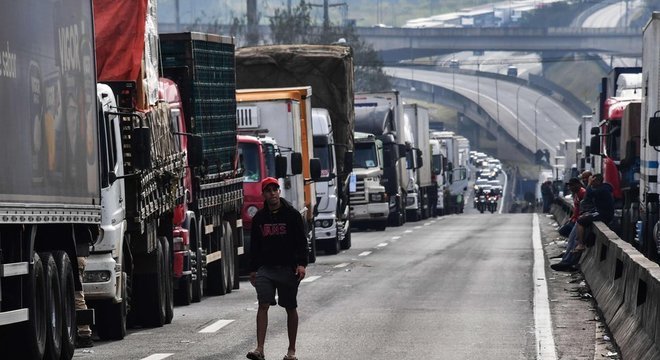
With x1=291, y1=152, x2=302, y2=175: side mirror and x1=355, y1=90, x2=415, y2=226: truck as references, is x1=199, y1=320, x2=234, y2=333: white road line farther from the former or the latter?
x1=355, y1=90, x2=415, y2=226: truck

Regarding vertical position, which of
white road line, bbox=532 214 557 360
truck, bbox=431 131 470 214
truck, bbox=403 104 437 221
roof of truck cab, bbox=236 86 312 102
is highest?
roof of truck cab, bbox=236 86 312 102

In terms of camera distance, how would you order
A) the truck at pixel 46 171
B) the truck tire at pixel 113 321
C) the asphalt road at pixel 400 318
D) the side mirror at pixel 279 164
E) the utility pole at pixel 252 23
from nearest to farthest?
the truck at pixel 46 171
the asphalt road at pixel 400 318
the truck tire at pixel 113 321
the side mirror at pixel 279 164
the utility pole at pixel 252 23

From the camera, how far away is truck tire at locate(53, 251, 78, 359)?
1349 cm

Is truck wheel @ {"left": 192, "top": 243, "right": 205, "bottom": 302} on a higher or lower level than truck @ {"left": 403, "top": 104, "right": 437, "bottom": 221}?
higher

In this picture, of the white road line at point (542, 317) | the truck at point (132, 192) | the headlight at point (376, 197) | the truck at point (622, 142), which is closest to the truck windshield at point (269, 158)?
the white road line at point (542, 317)

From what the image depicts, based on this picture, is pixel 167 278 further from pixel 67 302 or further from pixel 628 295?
pixel 628 295

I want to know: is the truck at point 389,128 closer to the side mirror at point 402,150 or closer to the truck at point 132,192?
the side mirror at point 402,150

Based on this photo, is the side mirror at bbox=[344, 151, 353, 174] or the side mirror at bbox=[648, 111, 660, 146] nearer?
the side mirror at bbox=[648, 111, 660, 146]

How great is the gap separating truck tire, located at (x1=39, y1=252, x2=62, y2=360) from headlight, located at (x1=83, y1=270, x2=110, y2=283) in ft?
7.30

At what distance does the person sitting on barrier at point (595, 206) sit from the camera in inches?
1099

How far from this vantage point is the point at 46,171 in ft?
41.5

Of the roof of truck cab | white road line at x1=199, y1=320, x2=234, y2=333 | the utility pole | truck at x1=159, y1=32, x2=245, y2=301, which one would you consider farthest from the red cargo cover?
the utility pole

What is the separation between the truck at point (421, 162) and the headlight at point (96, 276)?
39492 millimetres

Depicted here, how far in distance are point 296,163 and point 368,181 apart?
18892 mm
